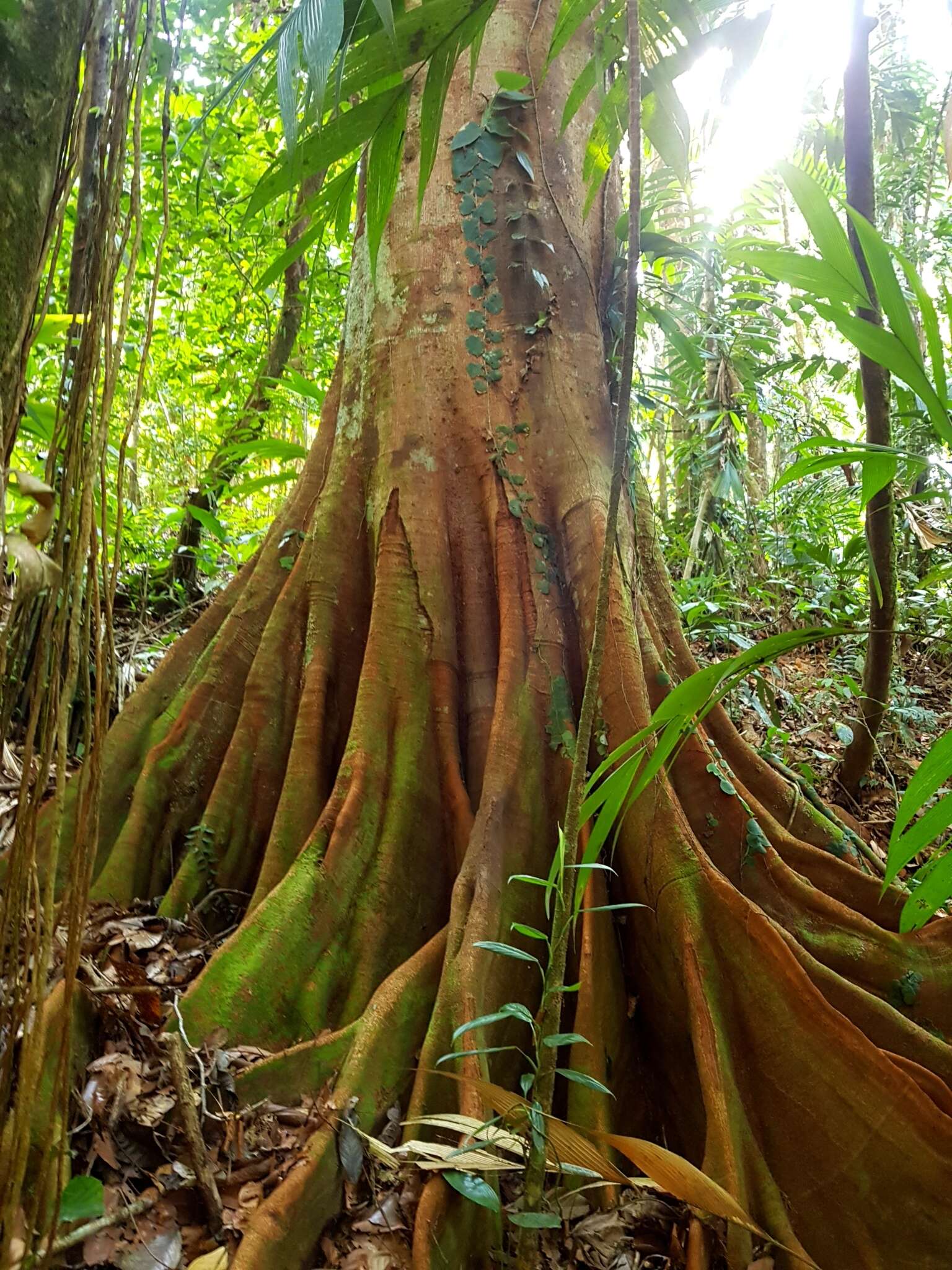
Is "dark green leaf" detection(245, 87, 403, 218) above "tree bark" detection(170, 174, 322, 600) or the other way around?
the other way around

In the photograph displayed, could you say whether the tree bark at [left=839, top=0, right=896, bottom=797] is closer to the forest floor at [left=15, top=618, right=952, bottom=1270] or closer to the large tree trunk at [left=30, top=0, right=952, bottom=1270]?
the large tree trunk at [left=30, top=0, right=952, bottom=1270]

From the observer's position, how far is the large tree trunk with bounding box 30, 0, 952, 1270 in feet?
6.22

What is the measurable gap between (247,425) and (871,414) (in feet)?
15.3

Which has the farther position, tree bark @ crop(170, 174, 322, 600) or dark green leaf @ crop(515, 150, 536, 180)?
tree bark @ crop(170, 174, 322, 600)

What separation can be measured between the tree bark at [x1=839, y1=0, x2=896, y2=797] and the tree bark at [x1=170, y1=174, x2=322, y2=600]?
11.5 ft

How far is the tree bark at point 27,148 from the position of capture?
0.89 meters

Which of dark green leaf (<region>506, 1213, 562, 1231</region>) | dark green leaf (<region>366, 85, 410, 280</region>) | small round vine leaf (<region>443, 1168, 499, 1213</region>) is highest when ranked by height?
dark green leaf (<region>366, 85, 410, 280</region>)

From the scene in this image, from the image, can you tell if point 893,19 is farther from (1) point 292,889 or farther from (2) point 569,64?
(1) point 292,889

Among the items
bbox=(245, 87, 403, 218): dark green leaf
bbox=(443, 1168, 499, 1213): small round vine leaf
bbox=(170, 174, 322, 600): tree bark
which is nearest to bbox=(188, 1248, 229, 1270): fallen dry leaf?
bbox=(443, 1168, 499, 1213): small round vine leaf

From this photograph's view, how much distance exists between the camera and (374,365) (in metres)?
3.17

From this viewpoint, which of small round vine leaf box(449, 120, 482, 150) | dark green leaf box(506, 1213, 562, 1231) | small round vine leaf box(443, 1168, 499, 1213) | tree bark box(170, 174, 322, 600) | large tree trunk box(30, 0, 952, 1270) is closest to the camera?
dark green leaf box(506, 1213, 562, 1231)

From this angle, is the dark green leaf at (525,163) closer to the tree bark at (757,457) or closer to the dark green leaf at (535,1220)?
the dark green leaf at (535,1220)

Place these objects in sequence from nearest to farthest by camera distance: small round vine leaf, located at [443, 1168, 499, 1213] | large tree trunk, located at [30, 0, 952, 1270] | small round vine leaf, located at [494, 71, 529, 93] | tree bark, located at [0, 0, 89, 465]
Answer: tree bark, located at [0, 0, 89, 465], small round vine leaf, located at [443, 1168, 499, 1213], large tree trunk, located at [30, 0, 952, 1270], small round vine leaf, located at [494, 71, 529, 93]

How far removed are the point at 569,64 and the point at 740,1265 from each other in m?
4.16
